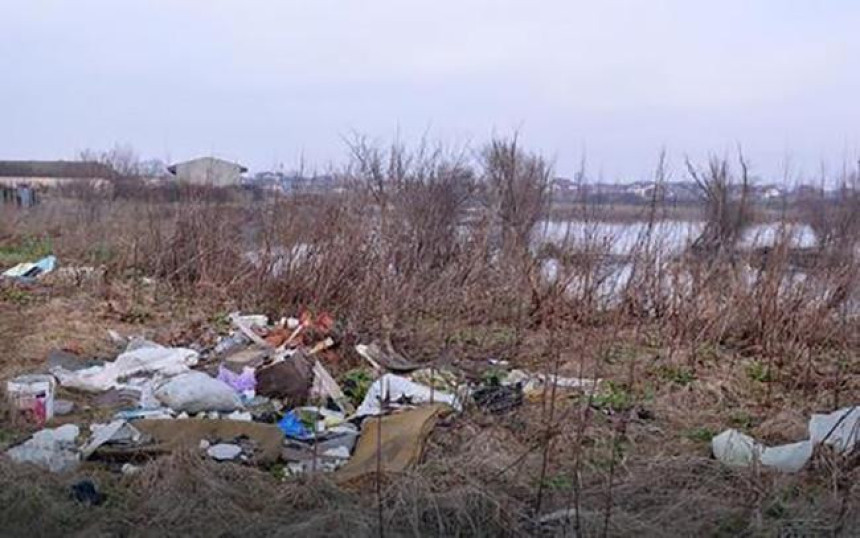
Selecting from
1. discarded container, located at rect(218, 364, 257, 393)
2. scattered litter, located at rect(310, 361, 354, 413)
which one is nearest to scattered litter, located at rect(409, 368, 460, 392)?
scattered litter, located at rect(310, 361, 354, 413)

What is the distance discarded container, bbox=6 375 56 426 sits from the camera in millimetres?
5766

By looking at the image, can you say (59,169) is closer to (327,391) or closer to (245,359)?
(245,359)

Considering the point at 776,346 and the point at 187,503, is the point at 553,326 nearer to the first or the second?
the point at 776,346

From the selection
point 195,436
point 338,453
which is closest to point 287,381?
point 195,436

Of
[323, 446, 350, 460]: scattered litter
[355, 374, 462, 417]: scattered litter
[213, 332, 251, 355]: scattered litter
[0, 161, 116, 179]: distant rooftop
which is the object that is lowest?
[323, 446, 350, 460]: scattered litter

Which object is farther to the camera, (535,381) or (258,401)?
(535,381)

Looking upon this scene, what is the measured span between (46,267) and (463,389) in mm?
8838

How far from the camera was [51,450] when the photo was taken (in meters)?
4.90

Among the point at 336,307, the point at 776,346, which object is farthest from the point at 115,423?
the point at 776,346

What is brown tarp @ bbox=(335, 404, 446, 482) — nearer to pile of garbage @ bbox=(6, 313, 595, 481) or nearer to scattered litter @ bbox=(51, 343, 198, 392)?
pile of garbage @ bbox=(6, 313, 595, 481)

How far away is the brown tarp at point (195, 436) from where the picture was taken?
4.85m

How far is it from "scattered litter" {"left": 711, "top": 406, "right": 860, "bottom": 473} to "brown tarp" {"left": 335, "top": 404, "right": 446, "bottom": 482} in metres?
1.80

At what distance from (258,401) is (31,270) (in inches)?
320

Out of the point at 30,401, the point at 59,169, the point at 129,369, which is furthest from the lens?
the point at 59,169
